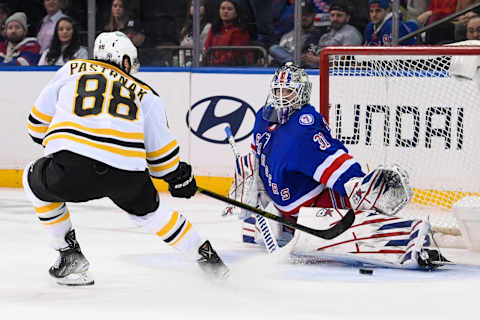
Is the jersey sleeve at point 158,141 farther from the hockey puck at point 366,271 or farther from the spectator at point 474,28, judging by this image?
the spectator at point 474,28

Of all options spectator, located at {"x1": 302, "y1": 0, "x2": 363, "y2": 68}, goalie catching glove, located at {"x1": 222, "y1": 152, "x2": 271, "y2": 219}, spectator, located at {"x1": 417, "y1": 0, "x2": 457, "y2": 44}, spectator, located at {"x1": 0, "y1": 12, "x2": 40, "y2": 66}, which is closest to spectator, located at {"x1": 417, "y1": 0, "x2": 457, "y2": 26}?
spectator, located at {"x1": 417, "y1": 0, "x2": 457, "y2": 44}

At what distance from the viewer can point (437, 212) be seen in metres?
5.01

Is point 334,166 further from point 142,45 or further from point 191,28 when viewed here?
point 142,45

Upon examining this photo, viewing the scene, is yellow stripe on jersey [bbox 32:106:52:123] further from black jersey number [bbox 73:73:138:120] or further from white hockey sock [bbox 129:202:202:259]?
white hockey sock [bbox 129:202:202:259]

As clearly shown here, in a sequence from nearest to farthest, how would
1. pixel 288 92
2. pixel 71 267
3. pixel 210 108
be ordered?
1. pixel 71 267
2. pixel 288 92
3. pixel 210 108

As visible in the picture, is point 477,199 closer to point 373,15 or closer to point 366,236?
point 366,236

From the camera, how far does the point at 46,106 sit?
342 cm

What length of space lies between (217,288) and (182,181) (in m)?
0.39

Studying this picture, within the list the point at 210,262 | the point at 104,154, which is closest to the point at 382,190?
the point at 210,262

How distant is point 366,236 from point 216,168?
2715 mm

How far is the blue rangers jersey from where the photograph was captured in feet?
13.4

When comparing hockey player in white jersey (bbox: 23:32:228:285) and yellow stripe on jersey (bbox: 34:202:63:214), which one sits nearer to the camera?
hockey player in white jersey (bbox: 23:32:228:285)

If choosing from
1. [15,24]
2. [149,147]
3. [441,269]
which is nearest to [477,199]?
[441,269]

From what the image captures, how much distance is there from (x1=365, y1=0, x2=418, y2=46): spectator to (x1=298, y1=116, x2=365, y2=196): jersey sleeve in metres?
2.33
